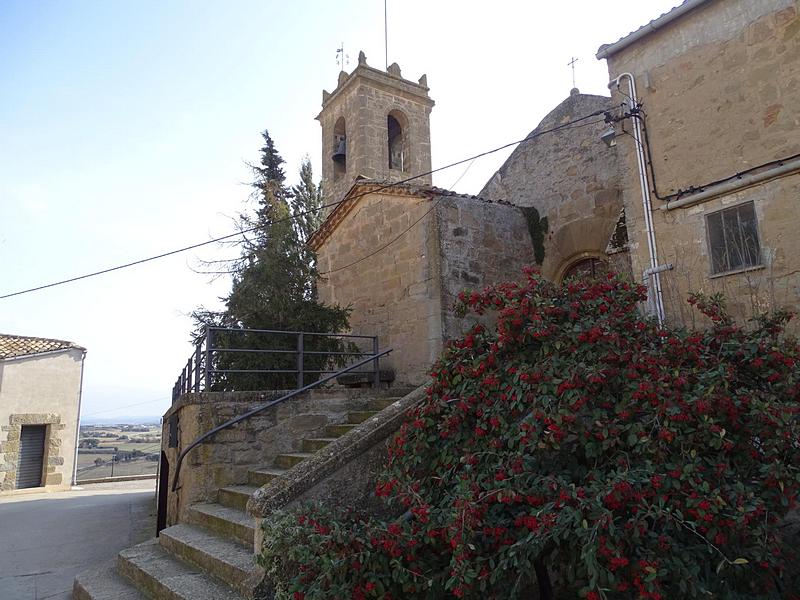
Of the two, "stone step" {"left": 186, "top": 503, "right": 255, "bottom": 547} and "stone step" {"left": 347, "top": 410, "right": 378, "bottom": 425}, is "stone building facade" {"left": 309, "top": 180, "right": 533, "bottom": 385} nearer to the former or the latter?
"stone step" {"left": 347, "top": 410, "right": 378, "bottom": 425}

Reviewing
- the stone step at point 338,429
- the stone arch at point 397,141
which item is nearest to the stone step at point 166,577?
the stone step at point 338,429

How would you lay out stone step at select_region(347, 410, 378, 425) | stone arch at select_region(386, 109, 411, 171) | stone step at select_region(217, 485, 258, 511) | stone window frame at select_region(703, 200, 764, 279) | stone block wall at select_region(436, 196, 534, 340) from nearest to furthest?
stone step at select_region(217, 485, 258, 511)
stone window frame at select_region(703, 200, 764, 279)
stone step at select_region(347, 410, 378, 425)
stone block wall at select_region(436, 196, 534, 340)
stone arch at select_region(386, 109, 411, 171)

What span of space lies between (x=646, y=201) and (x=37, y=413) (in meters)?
19.7

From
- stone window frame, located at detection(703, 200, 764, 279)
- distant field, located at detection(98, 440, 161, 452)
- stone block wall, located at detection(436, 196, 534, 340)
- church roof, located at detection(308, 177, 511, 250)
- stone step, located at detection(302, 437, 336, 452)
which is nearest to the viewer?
stone window frame, located at detection(703, 200, 764, 279)

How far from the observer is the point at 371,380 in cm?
882

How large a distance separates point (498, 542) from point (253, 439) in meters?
4.00

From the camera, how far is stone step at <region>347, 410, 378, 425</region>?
6.46 metres

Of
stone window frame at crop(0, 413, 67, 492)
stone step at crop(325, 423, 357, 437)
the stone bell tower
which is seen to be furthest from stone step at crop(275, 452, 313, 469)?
stone window frame at crop(0, 413, 67, 492)

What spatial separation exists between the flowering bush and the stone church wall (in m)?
4.79

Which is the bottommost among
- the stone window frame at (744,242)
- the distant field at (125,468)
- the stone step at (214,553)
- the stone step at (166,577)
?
the distant field at (125,468)

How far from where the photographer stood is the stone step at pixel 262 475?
5.60 m

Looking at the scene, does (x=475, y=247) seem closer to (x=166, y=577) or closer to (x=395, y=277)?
(x=395, y=277)

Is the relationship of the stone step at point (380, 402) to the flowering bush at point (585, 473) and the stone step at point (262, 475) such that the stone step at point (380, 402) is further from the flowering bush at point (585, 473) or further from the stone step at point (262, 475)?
the flowering bush at point (585, 473)

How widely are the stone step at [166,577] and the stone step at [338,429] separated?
6.62 ft
